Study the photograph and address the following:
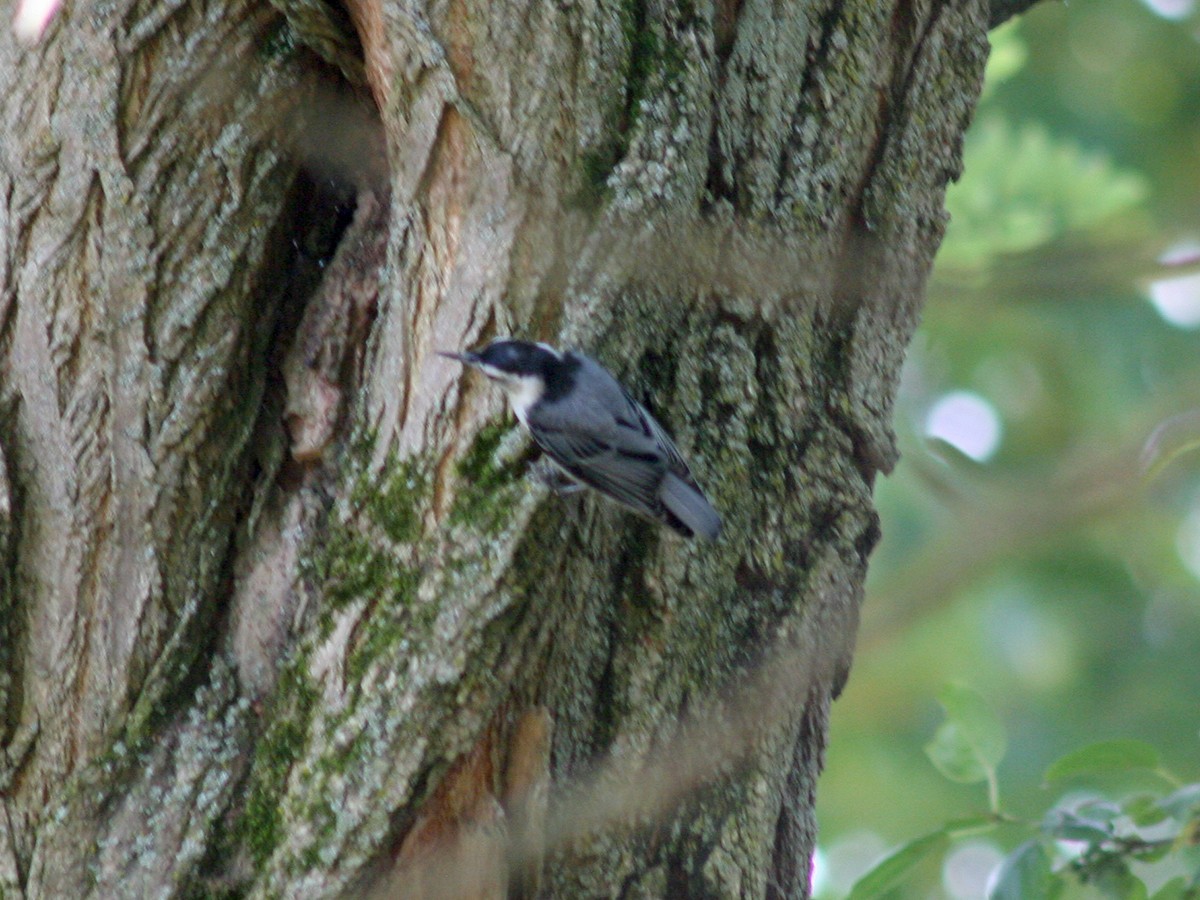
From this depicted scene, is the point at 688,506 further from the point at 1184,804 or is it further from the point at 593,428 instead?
the point at 1184,804

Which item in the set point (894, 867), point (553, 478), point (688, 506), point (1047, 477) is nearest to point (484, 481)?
point (553, 478)

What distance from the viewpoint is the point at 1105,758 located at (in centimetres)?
224

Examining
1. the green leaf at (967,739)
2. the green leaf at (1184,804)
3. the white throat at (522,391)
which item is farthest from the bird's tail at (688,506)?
the green leaf at (1184,804)

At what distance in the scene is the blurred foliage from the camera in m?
4.07

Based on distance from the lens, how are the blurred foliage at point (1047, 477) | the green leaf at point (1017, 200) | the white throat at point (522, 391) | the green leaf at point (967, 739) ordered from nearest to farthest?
the white throat at point (522, 391) → the green leaf at point (967, 739) → the blurred foliage at point (1047, 477) → the green leaf at point (1017, 200)

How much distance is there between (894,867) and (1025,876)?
213 mm

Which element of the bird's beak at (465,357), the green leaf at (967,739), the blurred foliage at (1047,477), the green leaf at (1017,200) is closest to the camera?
the bird's beak at (465,357)

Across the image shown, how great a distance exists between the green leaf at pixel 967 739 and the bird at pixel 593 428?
533 millimetres

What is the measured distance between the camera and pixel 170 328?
226 cm

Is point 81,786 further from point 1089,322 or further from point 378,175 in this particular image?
point 1089,322

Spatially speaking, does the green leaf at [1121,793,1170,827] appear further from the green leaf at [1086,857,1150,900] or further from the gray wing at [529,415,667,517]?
the gray wing at [529,415,667,517]

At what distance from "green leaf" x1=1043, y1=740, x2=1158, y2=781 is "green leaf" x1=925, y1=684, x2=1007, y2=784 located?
0.47 feet

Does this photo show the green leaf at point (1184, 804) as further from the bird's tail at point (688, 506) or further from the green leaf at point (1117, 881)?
the bird's tail at point (688, 506)

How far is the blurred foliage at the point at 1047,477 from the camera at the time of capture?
13.3ft
